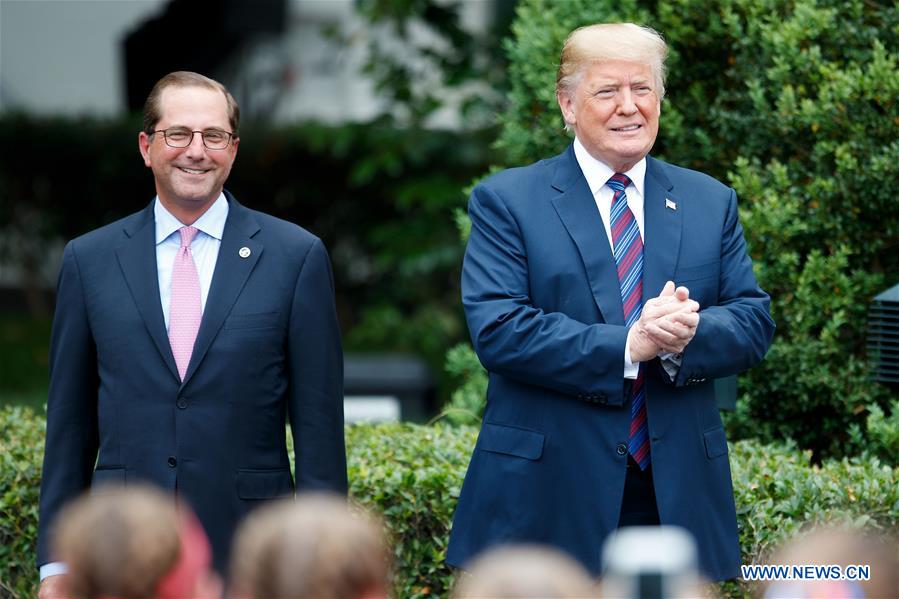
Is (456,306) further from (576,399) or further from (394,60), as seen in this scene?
(576,399)

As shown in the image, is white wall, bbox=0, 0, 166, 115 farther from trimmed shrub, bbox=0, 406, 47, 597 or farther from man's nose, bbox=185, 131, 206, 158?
man's nose, bbox=185, 131, 206, 158

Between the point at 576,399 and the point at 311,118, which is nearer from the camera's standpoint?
the point at 576,399

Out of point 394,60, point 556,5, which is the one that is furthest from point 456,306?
point 556,5

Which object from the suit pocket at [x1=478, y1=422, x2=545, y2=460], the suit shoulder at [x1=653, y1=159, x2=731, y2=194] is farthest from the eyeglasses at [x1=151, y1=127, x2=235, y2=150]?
the suit shoulder at [x1=653, y1=159, x2=731, y2=194]

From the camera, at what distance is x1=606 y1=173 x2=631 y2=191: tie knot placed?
4137mm

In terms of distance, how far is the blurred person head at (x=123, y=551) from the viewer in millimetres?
2609

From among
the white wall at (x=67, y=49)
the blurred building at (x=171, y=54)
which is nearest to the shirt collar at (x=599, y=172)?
the blurred building at (x=171, y=54)

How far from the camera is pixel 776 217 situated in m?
5.80

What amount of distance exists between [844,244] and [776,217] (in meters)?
0.32

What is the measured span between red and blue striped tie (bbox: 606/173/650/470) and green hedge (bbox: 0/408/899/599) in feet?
Answer: 3.54

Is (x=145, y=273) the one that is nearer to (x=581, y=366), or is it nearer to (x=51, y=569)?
(x=51, y=569)

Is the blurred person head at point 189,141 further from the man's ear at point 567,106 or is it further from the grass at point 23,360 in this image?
the grass at point 23,360

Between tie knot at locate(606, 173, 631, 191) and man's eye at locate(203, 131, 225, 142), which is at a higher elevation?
man's eye at locate(203, 131, 225, 142)

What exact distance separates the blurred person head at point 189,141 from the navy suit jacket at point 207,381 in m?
0.13
